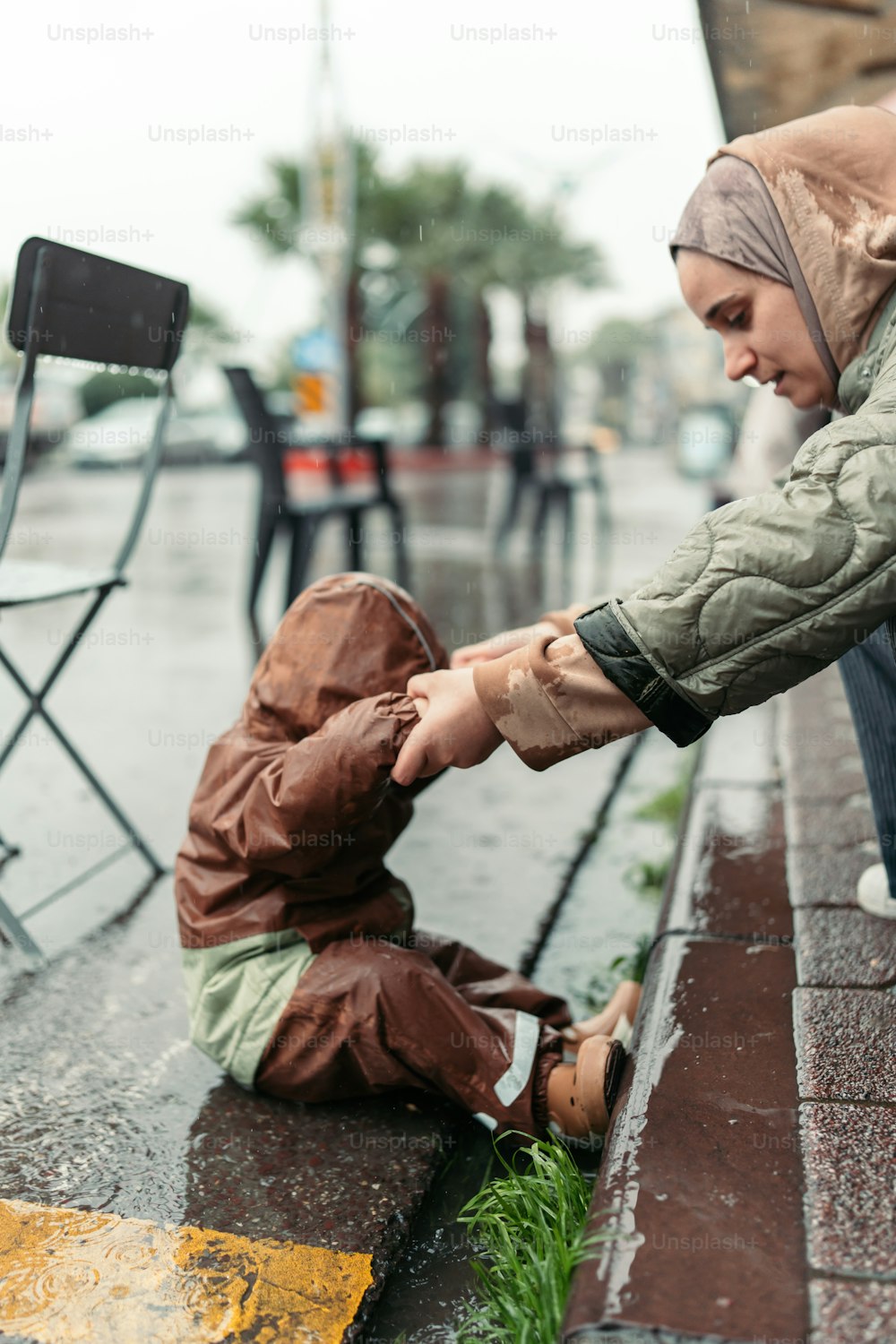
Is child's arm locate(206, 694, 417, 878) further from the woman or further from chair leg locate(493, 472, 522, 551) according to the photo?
chair leg locate(493, 472, 522, 551)

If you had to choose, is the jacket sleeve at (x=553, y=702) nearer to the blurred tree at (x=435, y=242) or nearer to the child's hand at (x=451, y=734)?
the child's hand at (x=451, y=734)

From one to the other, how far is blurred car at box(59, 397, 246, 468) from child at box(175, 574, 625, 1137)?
23.3 m

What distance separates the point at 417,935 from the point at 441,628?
13.6ft

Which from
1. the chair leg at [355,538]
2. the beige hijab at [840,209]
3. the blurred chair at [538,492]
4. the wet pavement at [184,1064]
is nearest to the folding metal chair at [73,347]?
the wet pavement at [184,1064]

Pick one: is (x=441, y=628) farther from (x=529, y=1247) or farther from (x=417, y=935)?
(x=529, y=1247)

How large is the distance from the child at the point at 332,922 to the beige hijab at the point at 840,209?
0.90m

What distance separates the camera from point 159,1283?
5.73 feet

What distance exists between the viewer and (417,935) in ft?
8.22

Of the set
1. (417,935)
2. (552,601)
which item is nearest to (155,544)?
(552,601)

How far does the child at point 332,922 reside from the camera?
2.10 m

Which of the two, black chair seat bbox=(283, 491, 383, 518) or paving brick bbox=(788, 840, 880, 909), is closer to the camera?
paving brick bbox=(788, 840, 880, 909)

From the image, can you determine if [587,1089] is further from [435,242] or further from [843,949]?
[435,242]

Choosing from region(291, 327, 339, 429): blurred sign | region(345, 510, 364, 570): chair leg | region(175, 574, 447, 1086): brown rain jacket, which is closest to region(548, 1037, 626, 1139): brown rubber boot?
region(175, 574, 447, 1086): brown rain jacket

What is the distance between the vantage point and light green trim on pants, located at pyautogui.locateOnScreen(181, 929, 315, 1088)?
86.7 inches
